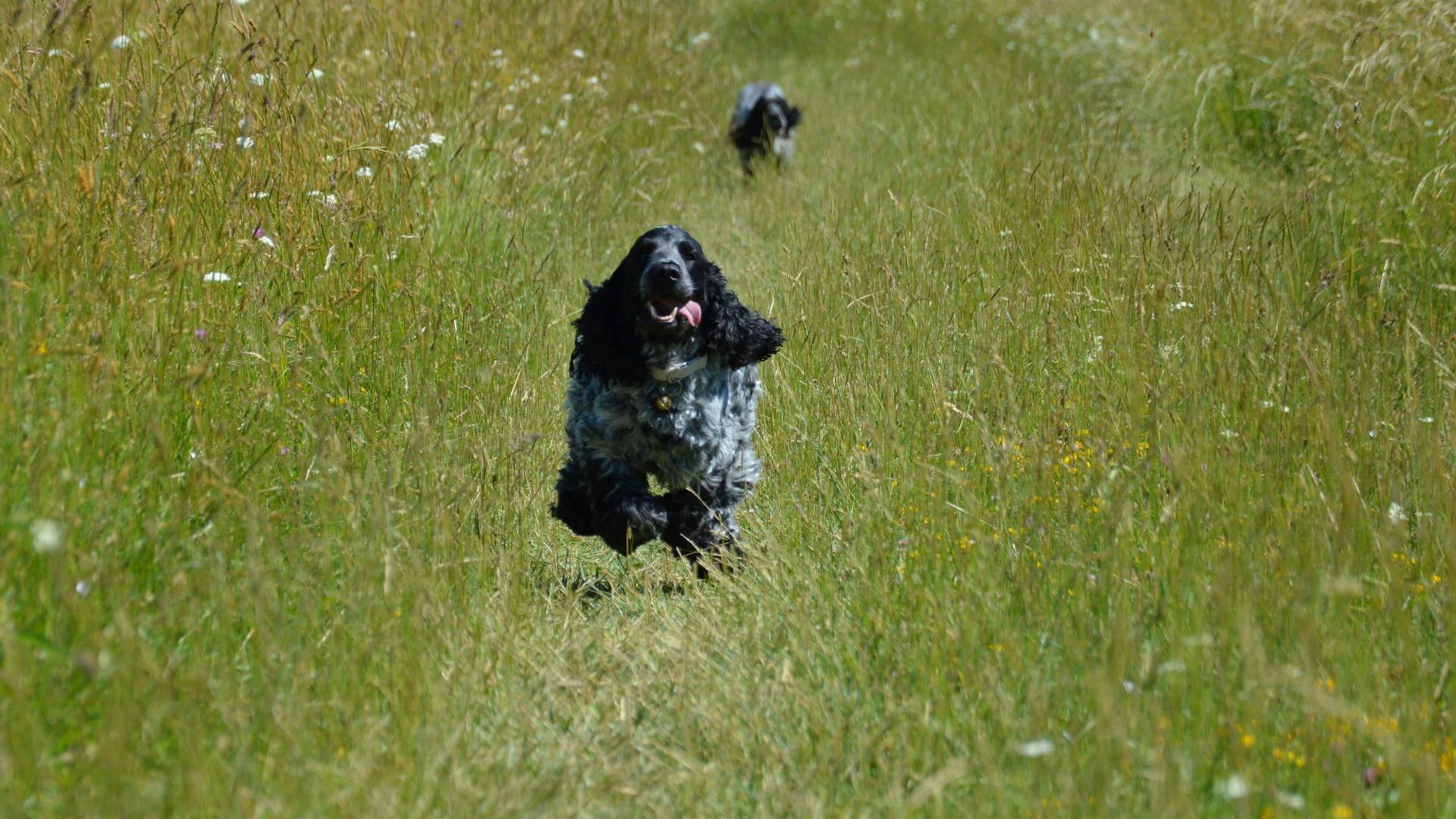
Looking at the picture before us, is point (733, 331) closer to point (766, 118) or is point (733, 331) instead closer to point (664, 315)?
point (664, 315)

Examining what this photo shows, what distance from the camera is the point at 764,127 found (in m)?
10.6

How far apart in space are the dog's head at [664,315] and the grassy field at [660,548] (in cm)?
37

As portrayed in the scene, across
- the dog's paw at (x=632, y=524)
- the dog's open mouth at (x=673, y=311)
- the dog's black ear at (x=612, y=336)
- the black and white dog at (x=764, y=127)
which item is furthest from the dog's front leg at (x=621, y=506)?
the black and white dog at (x=764, y=127)

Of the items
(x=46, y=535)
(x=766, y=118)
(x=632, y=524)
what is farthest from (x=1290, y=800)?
(x=766, y=118)

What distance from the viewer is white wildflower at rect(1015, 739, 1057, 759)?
7.16ft

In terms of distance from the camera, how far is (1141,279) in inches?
178

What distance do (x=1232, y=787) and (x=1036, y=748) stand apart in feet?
0.97

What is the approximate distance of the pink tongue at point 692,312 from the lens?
15.4ft

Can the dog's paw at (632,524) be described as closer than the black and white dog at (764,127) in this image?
Yes

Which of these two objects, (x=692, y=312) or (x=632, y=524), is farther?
(x=692, y=312)

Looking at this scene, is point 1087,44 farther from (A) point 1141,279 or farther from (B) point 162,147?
(B) point 162,147

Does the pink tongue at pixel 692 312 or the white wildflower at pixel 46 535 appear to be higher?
the white wildflower at pixel 46 535

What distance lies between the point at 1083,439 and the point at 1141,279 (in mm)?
705

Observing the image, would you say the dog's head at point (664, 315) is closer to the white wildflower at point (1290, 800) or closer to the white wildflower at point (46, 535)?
the white wildflower at point (46, 535)
